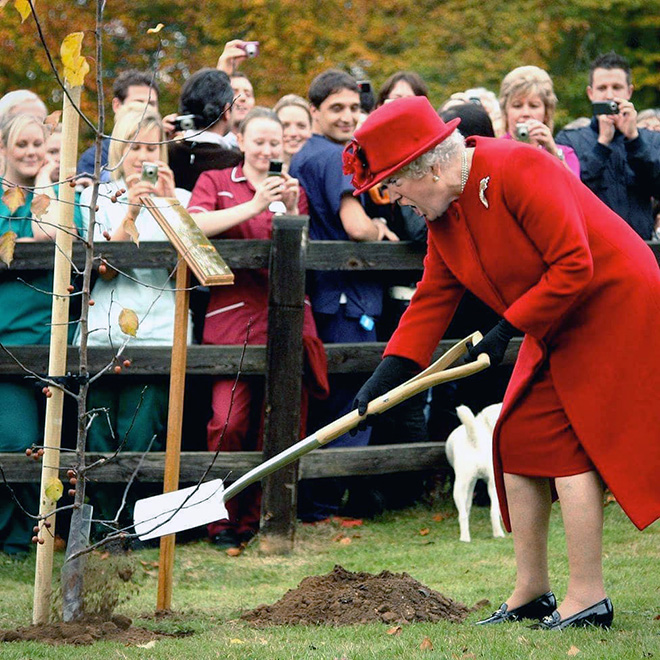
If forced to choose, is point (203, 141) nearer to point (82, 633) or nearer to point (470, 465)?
point (470, 465)

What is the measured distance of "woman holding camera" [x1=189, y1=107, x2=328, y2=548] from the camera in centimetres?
736

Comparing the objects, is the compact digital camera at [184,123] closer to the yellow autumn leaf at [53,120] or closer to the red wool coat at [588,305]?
the yellow autumn leaf at [53,120]

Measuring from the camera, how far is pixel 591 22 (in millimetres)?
21656

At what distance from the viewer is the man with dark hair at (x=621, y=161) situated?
26.6 ft

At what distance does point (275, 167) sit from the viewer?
719 centimetres

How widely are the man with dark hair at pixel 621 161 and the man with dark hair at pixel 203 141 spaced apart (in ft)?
7.46

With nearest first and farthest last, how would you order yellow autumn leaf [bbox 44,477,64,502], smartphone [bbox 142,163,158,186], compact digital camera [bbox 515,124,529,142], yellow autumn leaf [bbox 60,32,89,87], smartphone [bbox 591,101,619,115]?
yellow autumn leaf [bbox 60,32,89,87], yellow autumn leaf [bbox 44,477,64,502], smartphone [bbox 142,163,158,186], compact digital camera [bbox 515,124,529,142], smartphone [bbox 591,101,619,115]

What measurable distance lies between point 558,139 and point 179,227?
3692mm

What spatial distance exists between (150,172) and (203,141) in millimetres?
1161

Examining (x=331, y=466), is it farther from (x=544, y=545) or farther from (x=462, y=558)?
(x=544, y=545)

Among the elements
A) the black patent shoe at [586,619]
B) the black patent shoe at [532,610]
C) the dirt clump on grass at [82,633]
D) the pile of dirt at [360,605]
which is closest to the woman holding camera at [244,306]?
the pile of dirt at [360,605]

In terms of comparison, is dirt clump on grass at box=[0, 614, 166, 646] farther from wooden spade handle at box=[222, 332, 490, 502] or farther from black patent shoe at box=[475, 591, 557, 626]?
black patent shoe at box=[475, 591, 557, 626]

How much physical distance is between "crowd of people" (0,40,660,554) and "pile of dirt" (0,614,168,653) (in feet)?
6.32

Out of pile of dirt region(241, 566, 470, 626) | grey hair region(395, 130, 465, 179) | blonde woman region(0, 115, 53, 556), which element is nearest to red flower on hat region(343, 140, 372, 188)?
grey hair region(395, 130, 465, 179)
